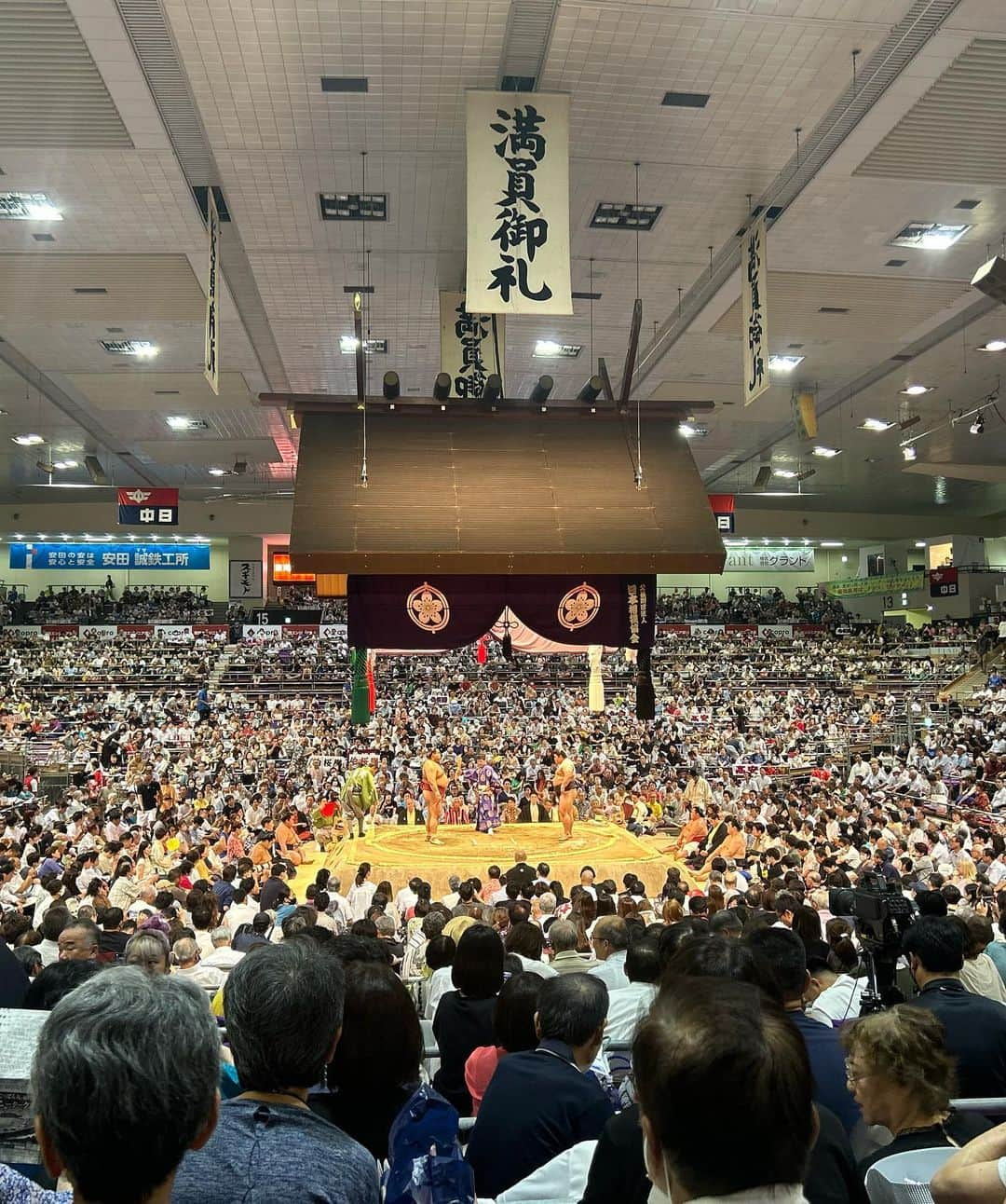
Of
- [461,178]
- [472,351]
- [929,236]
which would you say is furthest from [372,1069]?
[929,236]

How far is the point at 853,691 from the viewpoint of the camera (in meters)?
16.9

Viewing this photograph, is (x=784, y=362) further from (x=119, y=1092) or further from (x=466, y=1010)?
(x=119, y=1092)

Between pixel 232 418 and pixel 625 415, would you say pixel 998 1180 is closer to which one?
pixel 625 415

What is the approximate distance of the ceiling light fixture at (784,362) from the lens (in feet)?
29.6

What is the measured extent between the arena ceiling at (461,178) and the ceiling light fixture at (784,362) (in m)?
0.12

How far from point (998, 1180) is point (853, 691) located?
1669cm

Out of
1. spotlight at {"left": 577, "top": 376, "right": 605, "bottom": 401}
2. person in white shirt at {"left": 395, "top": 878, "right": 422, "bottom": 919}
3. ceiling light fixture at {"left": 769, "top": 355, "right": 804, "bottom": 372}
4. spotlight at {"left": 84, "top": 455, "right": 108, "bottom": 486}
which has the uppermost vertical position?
ceiling light fixture at {"left": 769, "top": 355, "right": 804, "bottom": 372}

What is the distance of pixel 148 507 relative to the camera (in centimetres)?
1434

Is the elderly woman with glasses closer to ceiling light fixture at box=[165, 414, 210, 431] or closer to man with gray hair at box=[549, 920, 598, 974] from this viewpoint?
man with gray hair at box=[549, 920, 598, 974]

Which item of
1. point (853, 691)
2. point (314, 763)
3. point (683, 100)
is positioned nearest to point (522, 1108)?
point (683, 100)

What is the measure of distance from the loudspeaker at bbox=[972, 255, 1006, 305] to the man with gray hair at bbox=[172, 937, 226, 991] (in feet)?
17.5

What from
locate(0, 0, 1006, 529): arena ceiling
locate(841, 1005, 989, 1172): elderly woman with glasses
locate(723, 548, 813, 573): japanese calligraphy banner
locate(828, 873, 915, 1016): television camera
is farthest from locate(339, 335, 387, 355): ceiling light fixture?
locate(723, 548, 813, 573): japanese calligraphy banner

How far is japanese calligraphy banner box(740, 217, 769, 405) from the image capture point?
19.6 ft

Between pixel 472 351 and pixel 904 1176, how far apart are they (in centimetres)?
630
